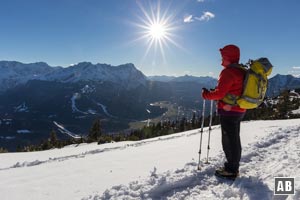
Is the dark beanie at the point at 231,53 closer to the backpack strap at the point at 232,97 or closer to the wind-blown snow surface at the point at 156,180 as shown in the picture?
the backpack strap at the point at 232,97

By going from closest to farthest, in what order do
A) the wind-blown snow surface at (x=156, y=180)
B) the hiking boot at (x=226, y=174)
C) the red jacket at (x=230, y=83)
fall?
the wind-blown snow surface at (x=156, y=180)
the red jacket at (x=230, y=83)
the hiking boot at (x=226, y=174)

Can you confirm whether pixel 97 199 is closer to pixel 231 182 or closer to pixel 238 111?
pixel 231 182

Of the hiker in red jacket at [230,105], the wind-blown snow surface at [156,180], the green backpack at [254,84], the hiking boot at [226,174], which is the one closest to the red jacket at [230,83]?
the hiker in red jacket at [230,105]

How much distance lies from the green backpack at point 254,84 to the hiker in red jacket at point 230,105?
0.46ft

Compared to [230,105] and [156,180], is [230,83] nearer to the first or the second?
[230,105]

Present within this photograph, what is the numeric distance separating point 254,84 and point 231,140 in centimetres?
147

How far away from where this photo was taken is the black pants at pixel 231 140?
707 centimetres

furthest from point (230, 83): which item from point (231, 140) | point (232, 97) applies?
point (231, 140)

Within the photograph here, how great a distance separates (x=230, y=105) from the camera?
6.90m

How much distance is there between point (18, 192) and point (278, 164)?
634cm

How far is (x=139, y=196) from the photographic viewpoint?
5938mm

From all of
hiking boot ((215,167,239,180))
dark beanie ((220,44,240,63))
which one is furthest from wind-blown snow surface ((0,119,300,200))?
dark beanie ((220,44,240,63))

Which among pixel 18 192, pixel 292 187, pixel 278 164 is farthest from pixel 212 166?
pixel 18 192

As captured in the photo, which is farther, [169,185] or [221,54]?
[221,54]
